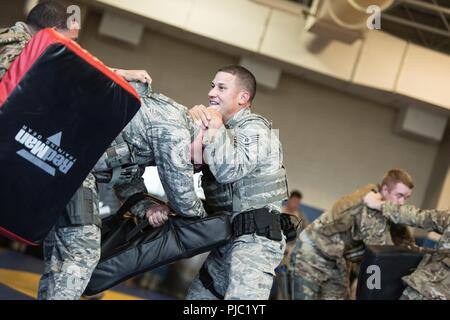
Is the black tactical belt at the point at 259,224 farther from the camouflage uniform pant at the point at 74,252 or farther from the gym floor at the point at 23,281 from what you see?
the gym floor at the point at 23,281

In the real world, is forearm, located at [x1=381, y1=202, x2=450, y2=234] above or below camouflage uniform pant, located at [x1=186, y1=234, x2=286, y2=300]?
above

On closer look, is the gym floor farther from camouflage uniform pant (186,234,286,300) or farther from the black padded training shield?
camouflage uniform pant (186,234,286,300)

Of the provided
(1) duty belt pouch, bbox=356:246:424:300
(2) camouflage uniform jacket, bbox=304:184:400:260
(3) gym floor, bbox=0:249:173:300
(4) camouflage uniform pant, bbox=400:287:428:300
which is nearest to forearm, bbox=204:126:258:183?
(1) duty belt pouch, bbox=356:246:424:300

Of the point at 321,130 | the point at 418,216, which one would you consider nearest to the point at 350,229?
the point at 418,216

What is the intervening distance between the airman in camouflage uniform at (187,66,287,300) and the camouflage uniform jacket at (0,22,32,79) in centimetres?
86

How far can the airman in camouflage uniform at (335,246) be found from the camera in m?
5.03

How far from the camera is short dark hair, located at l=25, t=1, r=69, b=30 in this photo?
3309 mm

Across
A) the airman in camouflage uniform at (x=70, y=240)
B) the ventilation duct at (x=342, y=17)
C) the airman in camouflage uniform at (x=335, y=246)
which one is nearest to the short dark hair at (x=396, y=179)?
the airman in camouflage uniform at (x=335, y=246)

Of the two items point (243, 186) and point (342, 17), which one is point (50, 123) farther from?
point (342, 17)

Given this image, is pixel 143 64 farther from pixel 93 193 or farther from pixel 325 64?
pixel 93 193

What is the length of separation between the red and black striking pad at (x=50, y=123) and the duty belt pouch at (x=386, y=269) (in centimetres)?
227

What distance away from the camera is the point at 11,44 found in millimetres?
3080

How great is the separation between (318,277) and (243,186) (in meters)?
2.19
